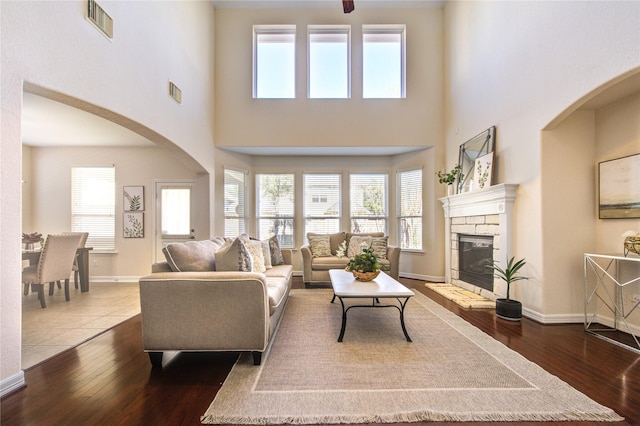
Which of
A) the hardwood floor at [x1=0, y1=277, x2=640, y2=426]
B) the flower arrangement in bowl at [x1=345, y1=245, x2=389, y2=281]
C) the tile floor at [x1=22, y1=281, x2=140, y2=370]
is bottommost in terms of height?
the tile floor at [x1=22, y1=281, x2=140, y2=370]

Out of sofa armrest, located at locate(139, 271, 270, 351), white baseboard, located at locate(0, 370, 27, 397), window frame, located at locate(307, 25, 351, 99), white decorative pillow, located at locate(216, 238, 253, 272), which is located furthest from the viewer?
window frame, located at locate(307, 25, 351, 99)

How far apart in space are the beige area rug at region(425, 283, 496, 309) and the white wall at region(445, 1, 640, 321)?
437 millimetres

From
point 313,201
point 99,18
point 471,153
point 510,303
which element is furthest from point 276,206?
point 510,303

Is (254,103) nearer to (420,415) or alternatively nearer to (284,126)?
(284,126)

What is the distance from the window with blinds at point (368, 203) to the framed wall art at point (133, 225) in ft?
14.0

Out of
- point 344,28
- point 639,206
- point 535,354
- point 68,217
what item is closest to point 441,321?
point 535,354

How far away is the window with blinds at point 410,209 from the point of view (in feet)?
18.8

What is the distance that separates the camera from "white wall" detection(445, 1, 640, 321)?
2.46 m

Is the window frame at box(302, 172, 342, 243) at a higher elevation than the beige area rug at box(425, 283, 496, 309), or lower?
higher

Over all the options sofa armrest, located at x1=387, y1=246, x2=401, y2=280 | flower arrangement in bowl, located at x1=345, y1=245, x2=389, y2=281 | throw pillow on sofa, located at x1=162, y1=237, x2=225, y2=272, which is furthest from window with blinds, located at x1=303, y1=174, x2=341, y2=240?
throw pillow on sofa, located at x1=162, y1=237, x2=225, y2=272

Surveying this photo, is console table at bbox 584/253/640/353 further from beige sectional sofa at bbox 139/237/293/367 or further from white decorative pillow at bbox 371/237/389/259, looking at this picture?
beige sectional sofa at bbox 139/237/293/367

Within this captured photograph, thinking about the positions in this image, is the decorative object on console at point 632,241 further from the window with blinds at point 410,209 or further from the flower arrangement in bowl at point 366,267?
the window with blinds at point 410,209

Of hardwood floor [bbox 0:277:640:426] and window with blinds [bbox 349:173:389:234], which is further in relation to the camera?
window with blinds [bbox 349:173:389:234]

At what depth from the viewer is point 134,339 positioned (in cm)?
278
